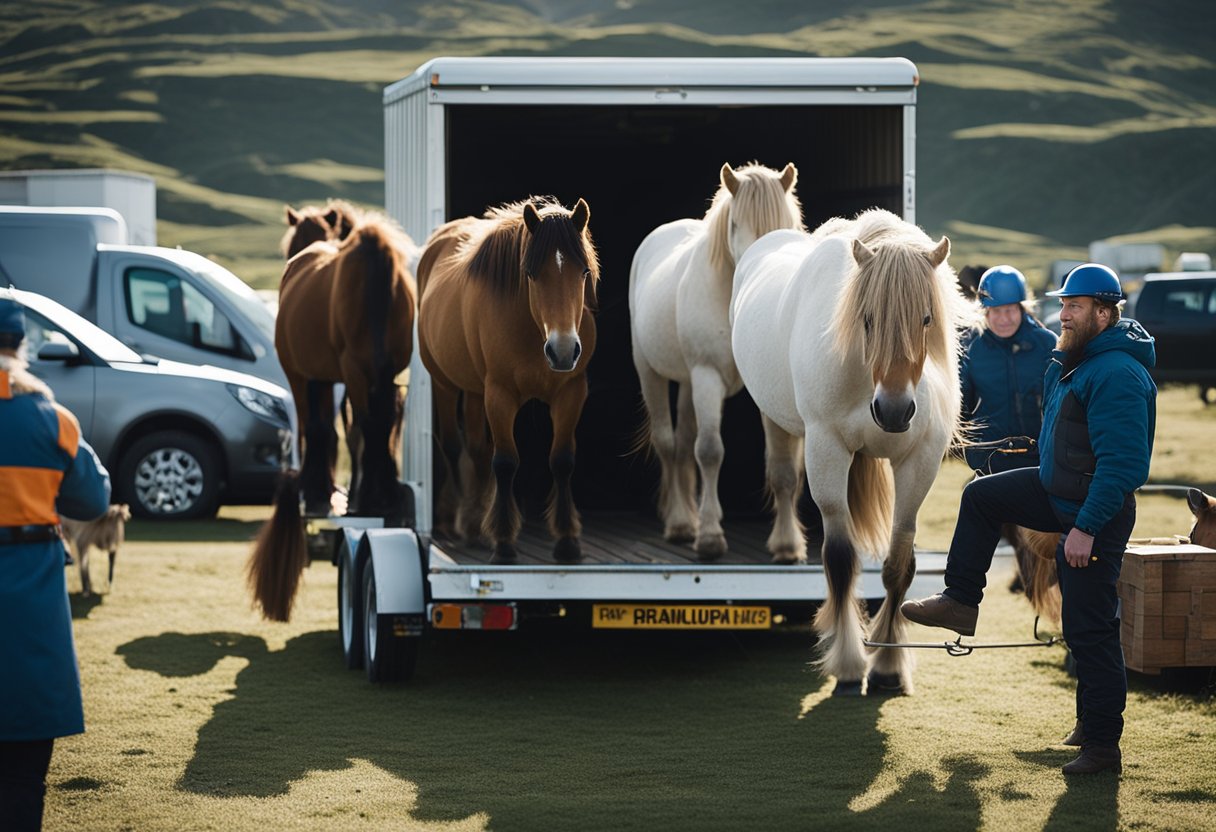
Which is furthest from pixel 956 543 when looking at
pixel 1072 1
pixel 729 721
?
pixel 1072 1

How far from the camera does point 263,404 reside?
12453mm

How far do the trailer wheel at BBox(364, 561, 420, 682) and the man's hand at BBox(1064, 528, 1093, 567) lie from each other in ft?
10.2

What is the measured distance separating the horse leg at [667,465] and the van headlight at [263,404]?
5516 mm

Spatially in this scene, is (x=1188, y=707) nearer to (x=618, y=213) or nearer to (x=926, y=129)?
(x=618, y=213)

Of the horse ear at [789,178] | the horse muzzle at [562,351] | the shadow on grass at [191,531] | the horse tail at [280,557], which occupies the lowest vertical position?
the shadow on grass at [191,531]

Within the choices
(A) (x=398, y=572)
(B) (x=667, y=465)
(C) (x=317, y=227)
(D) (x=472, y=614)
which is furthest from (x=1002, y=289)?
(C) (x=317, y=227)

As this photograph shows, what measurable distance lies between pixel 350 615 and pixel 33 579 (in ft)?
12.4

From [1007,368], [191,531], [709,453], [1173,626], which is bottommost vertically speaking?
[191,531]

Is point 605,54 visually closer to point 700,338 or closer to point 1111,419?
point 700,338

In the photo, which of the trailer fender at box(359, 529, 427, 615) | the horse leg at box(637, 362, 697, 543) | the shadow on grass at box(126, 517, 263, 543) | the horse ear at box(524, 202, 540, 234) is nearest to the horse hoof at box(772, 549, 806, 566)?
the horse leg at box(637, 362, 697, 543)

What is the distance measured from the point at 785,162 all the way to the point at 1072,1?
16595cm

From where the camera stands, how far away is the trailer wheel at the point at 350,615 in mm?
7117

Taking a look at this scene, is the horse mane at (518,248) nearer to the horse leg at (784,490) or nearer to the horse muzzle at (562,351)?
the horse muzzle at (562,351)

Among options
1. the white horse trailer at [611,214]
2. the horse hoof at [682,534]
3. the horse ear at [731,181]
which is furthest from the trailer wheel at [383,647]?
the horse ear at [731,181]
